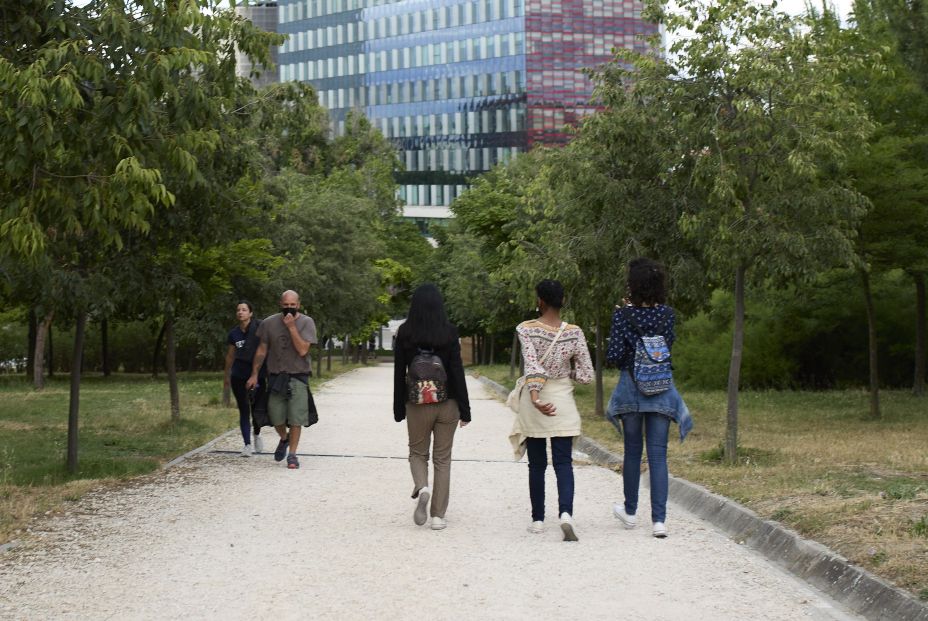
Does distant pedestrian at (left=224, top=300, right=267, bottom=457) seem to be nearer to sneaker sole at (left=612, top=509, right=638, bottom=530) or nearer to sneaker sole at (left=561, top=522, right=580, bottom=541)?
sneaker sole at (left=612, top=509, right=638, bottom=530)

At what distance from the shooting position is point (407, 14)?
105938mm

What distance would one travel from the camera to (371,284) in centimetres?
4969

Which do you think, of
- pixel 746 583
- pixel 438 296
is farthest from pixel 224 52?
pixel 746 583

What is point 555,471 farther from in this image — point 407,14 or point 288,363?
point 407,14

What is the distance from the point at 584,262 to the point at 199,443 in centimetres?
621

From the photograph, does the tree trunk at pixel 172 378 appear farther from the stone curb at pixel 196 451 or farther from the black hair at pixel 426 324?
the black hair at pixel 426 324

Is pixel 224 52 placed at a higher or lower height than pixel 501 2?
lower

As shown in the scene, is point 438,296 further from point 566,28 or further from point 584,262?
point 566,28

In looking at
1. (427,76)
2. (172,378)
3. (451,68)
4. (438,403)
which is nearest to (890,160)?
(172,378)

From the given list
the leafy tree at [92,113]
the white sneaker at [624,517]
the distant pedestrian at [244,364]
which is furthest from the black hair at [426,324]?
the distant pedestrian at [244,364]

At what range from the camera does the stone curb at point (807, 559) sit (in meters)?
6.18

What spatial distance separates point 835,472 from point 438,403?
15.4 feet

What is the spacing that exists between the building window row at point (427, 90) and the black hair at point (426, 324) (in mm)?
91553

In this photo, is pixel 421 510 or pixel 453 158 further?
pixel 453 158
